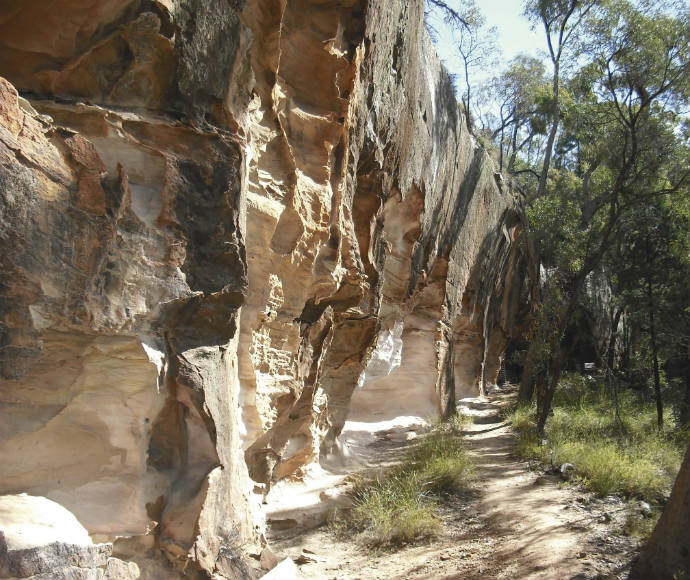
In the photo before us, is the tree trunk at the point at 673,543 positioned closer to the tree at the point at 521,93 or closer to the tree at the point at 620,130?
the tree at the point at 620,130

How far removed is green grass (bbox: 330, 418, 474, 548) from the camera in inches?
208

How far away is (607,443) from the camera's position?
776 centimetres

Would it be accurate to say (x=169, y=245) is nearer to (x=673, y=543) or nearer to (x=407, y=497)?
(x=407, y=497)

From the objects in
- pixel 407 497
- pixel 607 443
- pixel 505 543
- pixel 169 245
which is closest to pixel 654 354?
pixel 607 443

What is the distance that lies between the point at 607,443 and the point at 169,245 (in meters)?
6.46

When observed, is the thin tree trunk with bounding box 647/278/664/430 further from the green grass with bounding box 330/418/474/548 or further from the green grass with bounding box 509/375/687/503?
the green grass with bounding box 330/418/474/548

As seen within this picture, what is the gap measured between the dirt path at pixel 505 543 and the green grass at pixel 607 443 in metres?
0.35

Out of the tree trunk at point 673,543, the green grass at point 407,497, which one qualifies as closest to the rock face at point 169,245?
the green grass at point 407,497

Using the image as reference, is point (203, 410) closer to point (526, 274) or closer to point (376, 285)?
point (376, 285)

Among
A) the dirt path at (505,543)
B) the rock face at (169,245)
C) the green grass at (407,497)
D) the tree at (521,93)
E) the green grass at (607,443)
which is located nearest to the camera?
the rock face at (169,245)

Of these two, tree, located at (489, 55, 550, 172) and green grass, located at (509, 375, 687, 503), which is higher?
tree, located at (489, 55, 550, 172)

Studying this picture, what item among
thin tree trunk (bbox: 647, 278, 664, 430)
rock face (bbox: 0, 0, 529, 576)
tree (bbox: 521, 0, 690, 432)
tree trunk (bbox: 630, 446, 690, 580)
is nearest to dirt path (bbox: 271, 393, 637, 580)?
tree trunk (bbox: 630, 446, 690, 580)

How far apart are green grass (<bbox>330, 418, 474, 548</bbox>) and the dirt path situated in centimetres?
13

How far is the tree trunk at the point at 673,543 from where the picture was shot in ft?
12.5
